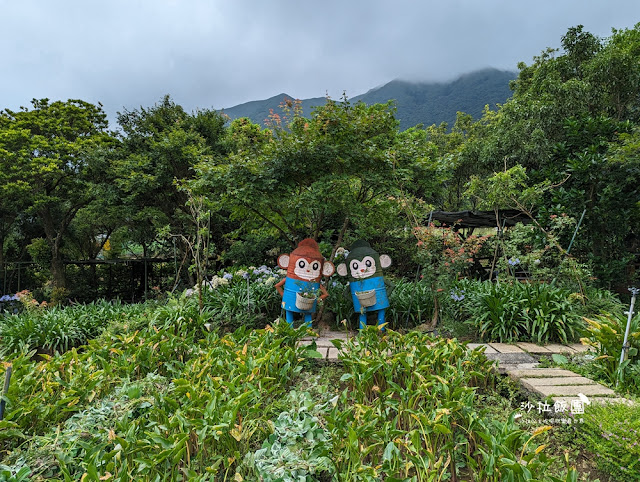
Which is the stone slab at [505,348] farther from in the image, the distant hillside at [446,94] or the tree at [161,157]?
the distant hillside at [446,94]

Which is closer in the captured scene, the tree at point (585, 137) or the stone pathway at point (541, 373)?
the stone pathway at point (541, 373)

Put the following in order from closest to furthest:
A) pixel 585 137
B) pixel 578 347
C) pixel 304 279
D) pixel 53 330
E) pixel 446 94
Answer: pixel 578 347, pixel 304 279, pixel 53 330, pixel 585 137, pixel 446 94

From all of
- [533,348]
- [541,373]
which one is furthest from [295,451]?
[533,348]

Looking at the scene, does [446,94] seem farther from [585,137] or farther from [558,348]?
[558,348]

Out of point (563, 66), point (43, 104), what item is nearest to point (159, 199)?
point (43, 104)

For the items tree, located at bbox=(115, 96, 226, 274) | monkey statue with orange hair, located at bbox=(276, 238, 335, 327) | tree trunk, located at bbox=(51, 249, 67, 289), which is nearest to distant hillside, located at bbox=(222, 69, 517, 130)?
tree, located at bbox=(115, 96, 226, 274)

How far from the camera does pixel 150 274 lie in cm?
890

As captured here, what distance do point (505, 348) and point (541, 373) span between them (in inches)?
29.5

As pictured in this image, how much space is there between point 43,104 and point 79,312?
6.26m

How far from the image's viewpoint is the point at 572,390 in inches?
95.0

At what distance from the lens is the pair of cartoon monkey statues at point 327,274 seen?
407 centimetres

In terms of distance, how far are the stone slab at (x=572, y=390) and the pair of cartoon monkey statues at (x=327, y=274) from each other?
6.45 feet

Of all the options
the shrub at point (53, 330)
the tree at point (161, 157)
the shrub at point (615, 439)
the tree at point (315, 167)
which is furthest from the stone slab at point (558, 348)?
the tree at point (161, 157)

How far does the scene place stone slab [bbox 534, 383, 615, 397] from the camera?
2.34m
